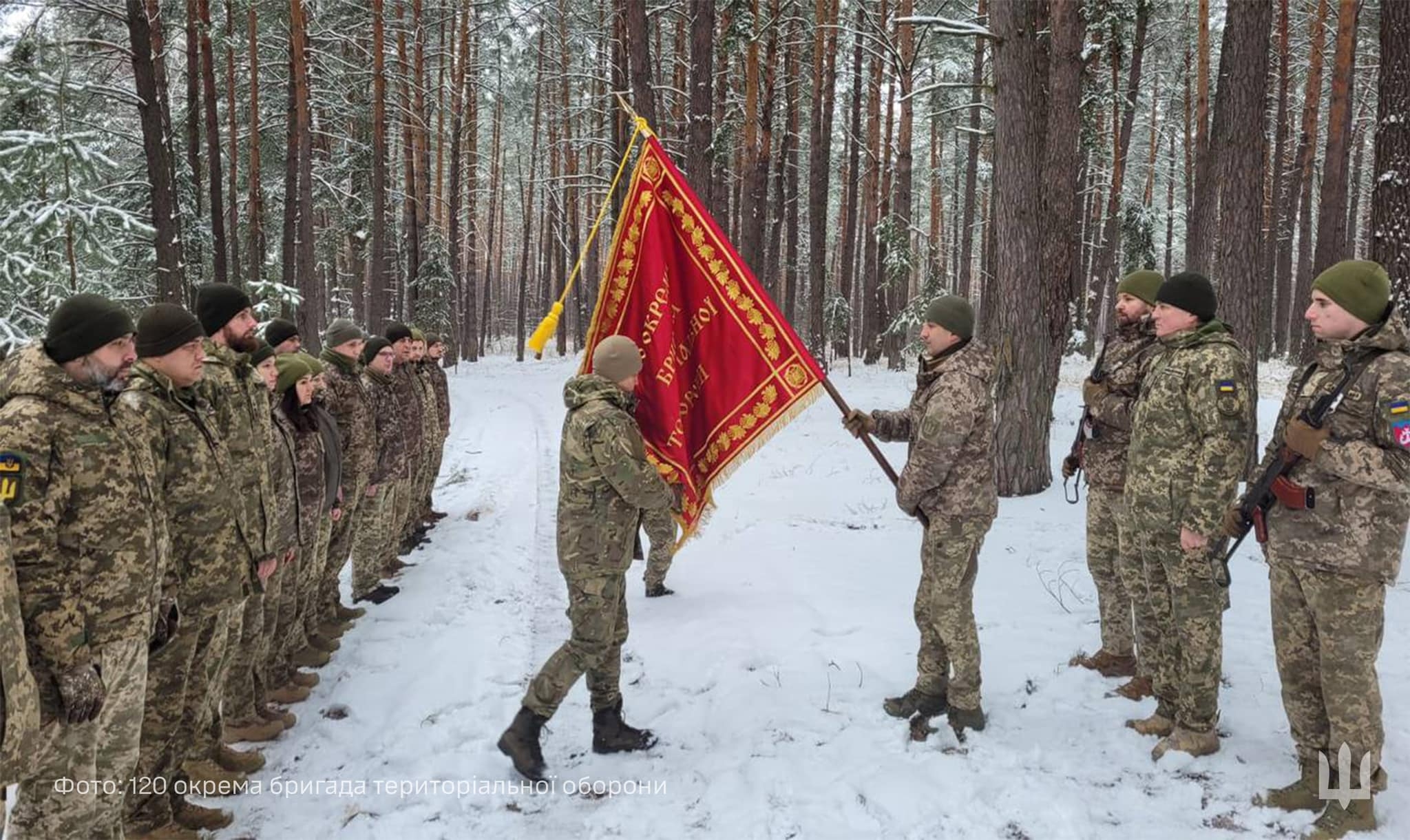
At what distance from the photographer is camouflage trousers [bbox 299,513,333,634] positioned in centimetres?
520

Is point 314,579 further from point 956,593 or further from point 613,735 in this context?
point 956,593

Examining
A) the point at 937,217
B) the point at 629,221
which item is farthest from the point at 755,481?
the point at 937,217

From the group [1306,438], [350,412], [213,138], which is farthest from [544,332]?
[213,138]

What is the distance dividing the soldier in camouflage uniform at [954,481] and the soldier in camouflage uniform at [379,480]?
4.41 metres

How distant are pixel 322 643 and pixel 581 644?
2553mm

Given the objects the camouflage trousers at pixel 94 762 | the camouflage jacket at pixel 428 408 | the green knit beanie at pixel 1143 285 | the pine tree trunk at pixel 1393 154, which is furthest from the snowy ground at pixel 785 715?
the pine tree trunk at pixel 1393 154

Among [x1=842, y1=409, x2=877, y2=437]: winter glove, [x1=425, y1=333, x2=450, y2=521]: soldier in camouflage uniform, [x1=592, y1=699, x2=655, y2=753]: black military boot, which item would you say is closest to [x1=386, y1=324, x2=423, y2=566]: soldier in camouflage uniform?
[x1=425, y1=333, x2=450, y2=521]: soldier in camouflage uniform

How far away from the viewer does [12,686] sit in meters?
2.18

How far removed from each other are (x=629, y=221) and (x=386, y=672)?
132 inches

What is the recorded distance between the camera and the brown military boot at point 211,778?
3783 millimetres

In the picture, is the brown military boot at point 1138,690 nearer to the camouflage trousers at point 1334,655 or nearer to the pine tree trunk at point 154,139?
the camouflage trousers at point 1334,655

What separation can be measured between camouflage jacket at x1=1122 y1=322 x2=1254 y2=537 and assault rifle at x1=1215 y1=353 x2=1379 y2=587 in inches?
6.2

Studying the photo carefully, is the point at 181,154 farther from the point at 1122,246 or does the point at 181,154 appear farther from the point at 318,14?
the point at 1122,246

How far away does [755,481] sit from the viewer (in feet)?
35.5
